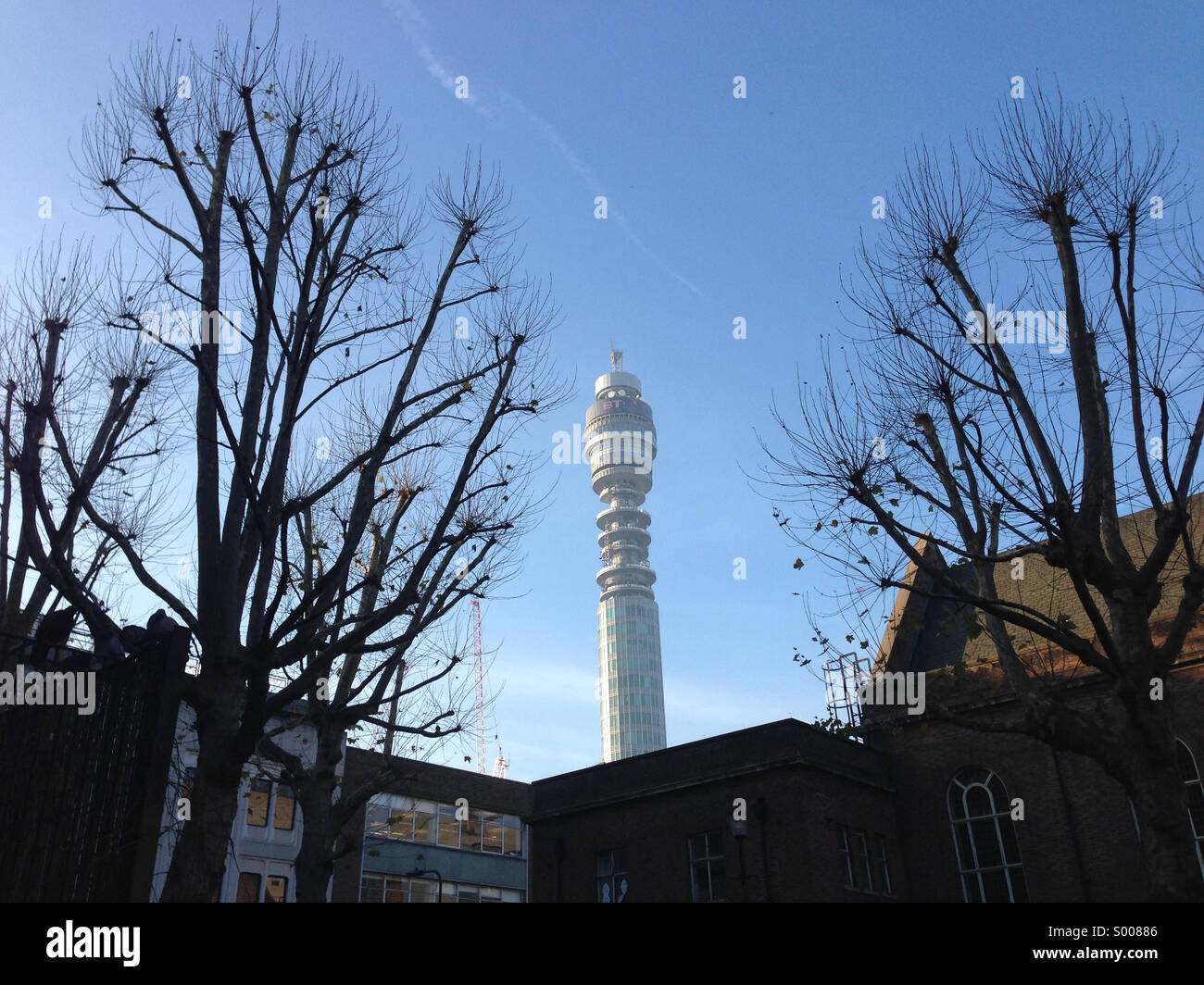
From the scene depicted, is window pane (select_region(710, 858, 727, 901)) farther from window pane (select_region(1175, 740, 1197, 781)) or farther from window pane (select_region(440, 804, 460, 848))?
window pane (select_region(440, 804, 460, 848))

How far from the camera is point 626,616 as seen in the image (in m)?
183

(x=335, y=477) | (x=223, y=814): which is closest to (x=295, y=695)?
(x=223, y=814)

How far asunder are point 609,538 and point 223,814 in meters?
184

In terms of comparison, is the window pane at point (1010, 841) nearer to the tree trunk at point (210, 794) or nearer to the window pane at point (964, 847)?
the window pane at point (964, 847)

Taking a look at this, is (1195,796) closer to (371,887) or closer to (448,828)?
(448,828)

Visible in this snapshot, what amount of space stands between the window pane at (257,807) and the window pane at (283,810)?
0.35 meters

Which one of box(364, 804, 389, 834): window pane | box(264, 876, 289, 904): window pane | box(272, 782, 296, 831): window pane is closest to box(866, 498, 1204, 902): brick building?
box(364, 804, 389, 834): window pane

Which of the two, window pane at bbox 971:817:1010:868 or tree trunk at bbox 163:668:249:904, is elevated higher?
window pane at bbox 971:817:1010:868

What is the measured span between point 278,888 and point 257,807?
261cm

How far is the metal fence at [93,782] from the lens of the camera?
5742mm

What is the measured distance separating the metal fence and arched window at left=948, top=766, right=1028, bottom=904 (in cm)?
2304

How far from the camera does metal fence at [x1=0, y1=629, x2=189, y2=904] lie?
5742 millimetres

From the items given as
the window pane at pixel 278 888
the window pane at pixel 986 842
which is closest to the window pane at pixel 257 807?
the window pane at pixel 278 888

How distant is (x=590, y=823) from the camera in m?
27.9
